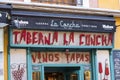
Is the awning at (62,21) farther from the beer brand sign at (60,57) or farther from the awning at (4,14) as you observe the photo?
the beer brand sign at (60,57)

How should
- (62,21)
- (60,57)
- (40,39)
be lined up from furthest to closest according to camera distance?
(60,57) < (62,21) < (40,39)

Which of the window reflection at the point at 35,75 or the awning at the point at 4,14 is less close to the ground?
the awning at the point at 4,14

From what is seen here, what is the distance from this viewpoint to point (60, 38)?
460 inches

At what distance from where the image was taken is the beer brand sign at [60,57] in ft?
37.9

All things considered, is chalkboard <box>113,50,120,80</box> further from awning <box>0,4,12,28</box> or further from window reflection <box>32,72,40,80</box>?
awning <box>0,4,12,28</box>

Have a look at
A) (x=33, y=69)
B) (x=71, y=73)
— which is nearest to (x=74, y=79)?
(x=71, y=73)

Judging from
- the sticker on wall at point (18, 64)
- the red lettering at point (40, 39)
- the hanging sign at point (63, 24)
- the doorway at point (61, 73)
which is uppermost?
the hanging sign at point (63, 24)

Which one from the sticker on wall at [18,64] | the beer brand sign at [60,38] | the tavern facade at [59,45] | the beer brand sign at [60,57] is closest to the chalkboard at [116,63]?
the tavern facade at [59,45]

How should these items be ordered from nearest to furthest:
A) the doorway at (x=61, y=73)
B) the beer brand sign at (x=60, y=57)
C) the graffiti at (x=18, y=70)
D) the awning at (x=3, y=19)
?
the awning at (x=3, y=19) < the graffiti at (x=18, y=70) < the beer brand sign at (x=60, y=57) < the doorway at (x=61, y=73)

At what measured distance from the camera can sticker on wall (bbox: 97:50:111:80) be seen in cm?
1226

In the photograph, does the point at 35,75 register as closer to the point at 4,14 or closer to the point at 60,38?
the point at 60,38

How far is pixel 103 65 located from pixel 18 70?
2891 mm

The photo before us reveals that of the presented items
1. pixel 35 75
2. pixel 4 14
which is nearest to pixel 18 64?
pixel 35 75

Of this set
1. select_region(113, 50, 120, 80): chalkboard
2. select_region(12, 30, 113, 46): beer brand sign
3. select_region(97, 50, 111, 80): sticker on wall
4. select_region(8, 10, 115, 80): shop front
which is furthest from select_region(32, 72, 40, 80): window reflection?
select_region(113, 50, 120, 80): chalkboard
